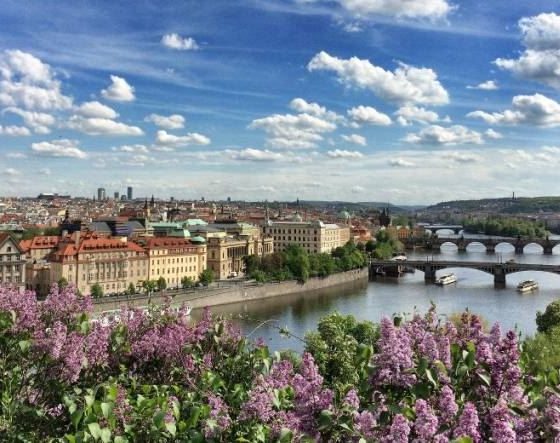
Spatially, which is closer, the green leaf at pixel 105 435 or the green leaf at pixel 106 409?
the green leaf at pixel 105 435

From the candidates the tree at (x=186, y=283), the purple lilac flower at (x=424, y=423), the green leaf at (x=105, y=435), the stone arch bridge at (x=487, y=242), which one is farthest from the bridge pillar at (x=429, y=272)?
the purple lilac flower at (x=424, y=423)

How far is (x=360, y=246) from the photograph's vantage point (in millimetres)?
65062

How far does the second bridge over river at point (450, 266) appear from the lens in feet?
154

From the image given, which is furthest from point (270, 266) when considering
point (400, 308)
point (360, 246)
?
point (360, 246)

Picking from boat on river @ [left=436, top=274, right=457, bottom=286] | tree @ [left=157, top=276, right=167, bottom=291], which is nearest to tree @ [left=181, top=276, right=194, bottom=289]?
tree @ [left=157, top=276, right=167, bottom=291]

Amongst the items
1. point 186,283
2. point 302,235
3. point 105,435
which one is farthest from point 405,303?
point 105,435

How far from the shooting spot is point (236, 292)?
122 feet

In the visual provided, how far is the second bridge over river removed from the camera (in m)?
46.8

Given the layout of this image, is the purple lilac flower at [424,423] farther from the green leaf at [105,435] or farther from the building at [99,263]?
the building at [99,263]

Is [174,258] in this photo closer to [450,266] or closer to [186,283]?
[186,283]

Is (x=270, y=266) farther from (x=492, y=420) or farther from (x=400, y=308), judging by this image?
(x=492, y=420)

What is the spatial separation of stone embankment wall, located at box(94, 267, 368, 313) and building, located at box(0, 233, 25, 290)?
437 centimetres

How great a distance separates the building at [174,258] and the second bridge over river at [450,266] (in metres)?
14.5

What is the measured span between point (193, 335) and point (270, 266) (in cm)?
3959
